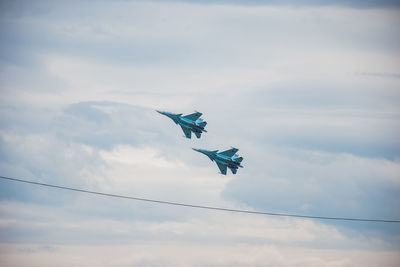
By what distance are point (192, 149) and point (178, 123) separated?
31.8ft

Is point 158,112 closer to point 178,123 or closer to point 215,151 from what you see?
point 178,123

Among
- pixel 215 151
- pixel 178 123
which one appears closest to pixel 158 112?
pixel 178 123

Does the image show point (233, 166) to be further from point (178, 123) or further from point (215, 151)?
point (178, 123)

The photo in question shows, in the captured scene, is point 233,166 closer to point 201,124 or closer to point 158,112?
point 201,124

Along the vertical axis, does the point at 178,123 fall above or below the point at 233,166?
above

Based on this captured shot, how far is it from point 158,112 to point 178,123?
727 cm

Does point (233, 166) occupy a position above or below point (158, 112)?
below

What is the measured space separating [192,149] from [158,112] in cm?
1614

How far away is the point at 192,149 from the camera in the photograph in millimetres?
197250

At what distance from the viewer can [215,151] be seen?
199750 mm

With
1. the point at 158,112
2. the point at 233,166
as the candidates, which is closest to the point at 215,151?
the point at 233,166

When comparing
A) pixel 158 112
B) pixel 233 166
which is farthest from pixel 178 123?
pixel 233 166

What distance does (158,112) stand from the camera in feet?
654
